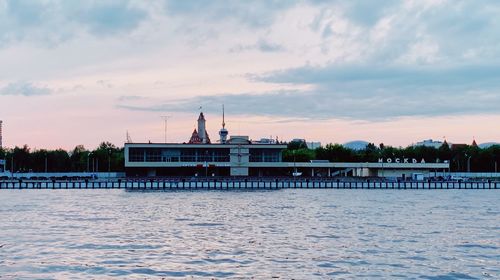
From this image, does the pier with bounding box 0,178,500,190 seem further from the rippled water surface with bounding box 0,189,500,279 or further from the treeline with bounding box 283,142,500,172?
the rippled water surface with bounding box 0,189,500,279

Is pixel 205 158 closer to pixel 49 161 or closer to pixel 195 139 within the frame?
pixel 195 139

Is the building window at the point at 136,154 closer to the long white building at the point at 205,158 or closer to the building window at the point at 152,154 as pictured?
the long white building at the point at 205,158

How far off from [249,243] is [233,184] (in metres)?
84.5

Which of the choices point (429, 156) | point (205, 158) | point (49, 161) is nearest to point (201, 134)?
point (205, 158)

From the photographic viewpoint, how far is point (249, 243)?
4581cm

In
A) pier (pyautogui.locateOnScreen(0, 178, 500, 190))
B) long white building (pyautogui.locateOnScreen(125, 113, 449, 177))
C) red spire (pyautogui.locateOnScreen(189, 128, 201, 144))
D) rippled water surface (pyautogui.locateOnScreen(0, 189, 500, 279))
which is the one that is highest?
red spire (pyautogui.locateOnScreen(189, 128, 201, 144))

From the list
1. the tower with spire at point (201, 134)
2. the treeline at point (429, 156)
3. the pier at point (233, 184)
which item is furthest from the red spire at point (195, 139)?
the pier at point (233, 184)

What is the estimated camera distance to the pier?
129 metres

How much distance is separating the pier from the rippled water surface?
53.6 meters

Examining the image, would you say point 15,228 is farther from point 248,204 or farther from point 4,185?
point 4,185

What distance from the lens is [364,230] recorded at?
53.8 m

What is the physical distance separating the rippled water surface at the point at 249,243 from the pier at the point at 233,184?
176 feet

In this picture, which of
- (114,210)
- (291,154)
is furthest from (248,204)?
(291,154)

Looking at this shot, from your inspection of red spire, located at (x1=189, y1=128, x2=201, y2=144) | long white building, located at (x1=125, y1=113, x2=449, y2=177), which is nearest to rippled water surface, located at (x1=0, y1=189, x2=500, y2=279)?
long white building, located at (x1=125, y1=113, x2=449, y2=177)
